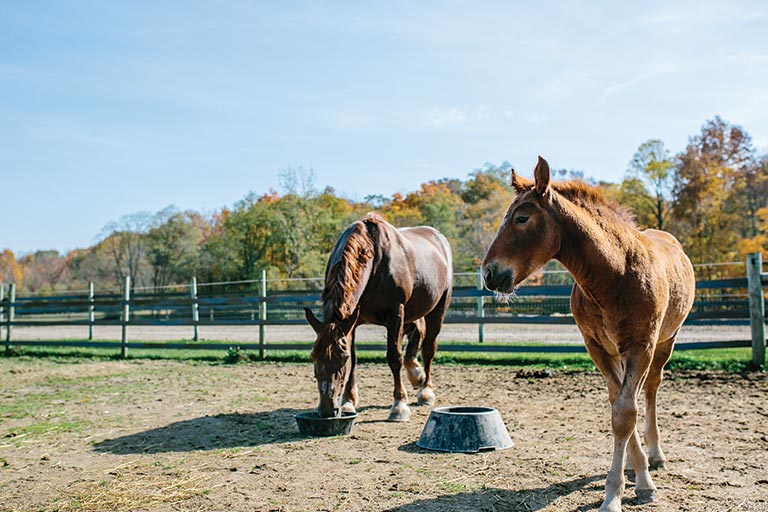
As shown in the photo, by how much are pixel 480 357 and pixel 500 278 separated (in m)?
7.66

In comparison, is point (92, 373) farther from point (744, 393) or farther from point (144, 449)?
point (744, 393)

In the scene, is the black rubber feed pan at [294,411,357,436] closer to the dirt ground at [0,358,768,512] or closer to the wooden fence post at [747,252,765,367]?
the dirt ground at [0,358,768,512]

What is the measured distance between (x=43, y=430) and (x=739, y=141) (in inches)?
1381

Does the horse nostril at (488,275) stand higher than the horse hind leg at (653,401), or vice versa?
the horse nostril at (488,275)

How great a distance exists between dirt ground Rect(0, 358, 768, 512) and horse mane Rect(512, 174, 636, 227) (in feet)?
5.78

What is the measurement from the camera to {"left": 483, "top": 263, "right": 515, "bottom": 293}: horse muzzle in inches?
136

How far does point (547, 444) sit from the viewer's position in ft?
16.5

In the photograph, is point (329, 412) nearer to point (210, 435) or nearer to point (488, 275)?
point (210, 435)

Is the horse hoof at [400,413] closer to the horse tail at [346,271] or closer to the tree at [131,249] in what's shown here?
the horse tail at [346,271]

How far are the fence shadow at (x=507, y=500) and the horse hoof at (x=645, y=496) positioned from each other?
0.05 metres

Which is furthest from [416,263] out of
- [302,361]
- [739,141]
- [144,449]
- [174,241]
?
[174,241]

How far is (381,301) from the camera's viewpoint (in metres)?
6.39

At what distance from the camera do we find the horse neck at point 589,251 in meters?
3.50

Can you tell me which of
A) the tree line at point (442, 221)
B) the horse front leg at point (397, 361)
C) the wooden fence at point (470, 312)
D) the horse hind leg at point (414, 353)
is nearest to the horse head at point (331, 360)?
the horse front leg at point (397, 361)
